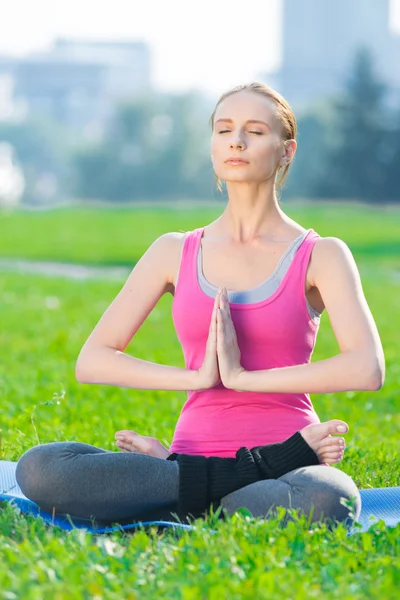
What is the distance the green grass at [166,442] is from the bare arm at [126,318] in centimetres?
31

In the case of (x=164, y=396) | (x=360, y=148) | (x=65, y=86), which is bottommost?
(x=65, y=86)

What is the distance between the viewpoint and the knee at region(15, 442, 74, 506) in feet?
12.4

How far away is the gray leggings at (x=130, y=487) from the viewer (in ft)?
12.0

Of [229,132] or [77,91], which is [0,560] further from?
[77,91]

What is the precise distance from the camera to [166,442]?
540 centimetres

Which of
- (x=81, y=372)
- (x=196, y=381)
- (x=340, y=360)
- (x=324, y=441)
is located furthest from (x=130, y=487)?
(x=340, y=360)

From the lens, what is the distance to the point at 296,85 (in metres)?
168

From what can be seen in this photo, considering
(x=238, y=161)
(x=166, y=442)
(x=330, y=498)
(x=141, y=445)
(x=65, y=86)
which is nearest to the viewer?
(x=330, y=498)

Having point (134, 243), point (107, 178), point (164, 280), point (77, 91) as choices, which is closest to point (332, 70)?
point (77, 91)

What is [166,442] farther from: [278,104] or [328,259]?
[278,104]

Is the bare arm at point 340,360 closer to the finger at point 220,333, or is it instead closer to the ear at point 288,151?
the finger at point 220,333

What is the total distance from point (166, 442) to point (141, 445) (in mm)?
1341

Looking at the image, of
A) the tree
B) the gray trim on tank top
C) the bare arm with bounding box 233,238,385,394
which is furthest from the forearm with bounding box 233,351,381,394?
the tree

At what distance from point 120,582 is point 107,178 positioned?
72565 millimetres
